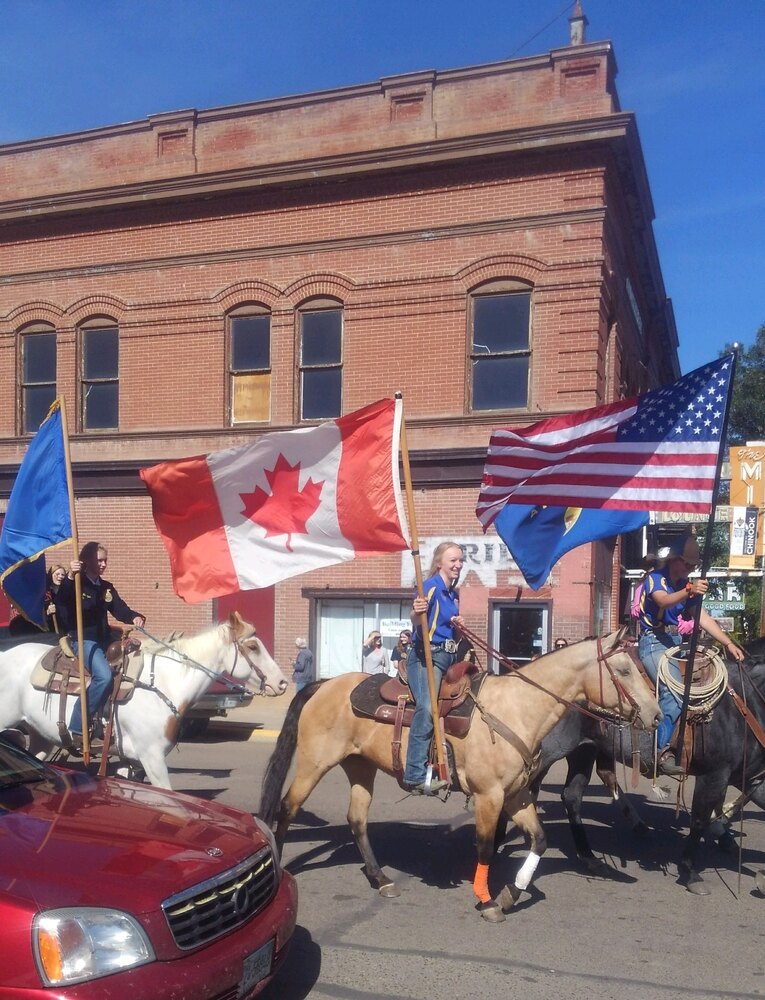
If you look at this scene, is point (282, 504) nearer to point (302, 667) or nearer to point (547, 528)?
point (547, 528)

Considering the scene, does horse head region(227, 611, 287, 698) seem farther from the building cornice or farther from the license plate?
the building cornice

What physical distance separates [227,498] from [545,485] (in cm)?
254

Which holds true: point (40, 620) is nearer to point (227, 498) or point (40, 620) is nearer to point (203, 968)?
point (227, 498)

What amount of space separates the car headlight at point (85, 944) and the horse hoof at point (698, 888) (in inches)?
185

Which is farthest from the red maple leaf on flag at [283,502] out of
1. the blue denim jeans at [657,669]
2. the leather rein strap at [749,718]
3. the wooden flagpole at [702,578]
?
the leather rein strap at [749,718]

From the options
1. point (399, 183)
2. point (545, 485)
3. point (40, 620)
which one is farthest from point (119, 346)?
point (545, 485)

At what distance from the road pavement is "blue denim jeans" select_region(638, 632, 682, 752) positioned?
3.77 feet

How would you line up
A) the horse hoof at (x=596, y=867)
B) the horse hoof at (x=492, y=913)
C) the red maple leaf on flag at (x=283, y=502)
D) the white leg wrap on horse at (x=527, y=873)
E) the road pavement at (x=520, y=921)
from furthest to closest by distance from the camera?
1. the horse hoof at (x=596, y=867)
2. the red maple leaf on flag at (x=283, y=502)
3. the white leg wrap on horse at (x=527, y=873)
4. the horse hoof at (x=492, y=913)
5. the road pavement at (x=520, y=921)

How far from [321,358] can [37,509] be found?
11.8 m

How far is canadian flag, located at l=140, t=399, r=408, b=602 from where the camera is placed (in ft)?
23.5

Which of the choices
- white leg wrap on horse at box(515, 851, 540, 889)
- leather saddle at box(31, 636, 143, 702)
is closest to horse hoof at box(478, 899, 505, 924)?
white leg wrap on horse at box(515, 851, 540, 889)

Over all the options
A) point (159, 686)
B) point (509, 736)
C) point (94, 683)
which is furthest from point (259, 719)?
point (509, 736)

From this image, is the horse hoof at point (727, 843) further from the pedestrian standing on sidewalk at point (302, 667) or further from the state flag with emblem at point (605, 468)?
the pedestrian standing on sidewalk at point (302, 667)

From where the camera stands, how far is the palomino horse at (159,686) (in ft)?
26.3
